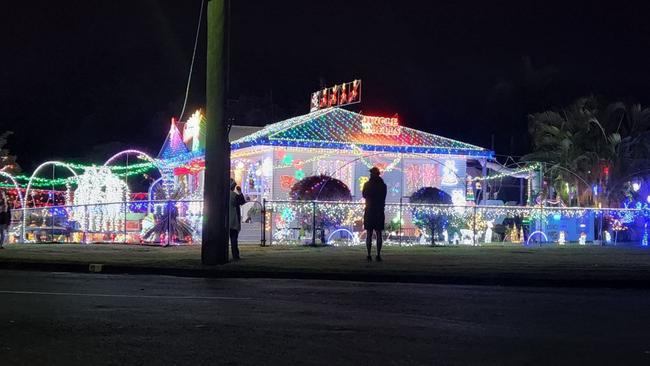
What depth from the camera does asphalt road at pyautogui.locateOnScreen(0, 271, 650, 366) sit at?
22.9ft

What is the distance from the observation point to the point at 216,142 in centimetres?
1605

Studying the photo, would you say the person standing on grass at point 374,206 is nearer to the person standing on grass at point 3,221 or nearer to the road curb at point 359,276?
the road curb at point 359,276

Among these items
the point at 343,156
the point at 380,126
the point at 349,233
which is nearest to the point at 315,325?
the point at 349,233

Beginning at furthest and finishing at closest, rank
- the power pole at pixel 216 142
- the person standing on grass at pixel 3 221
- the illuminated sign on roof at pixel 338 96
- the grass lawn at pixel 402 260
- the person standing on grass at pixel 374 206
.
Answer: the illuminated sign on roof at pixel 338 96, the person standing on grass at pixel 3 221, the person standing on grass at pixel 374 206, the power pole at pixel 216 142, the grass lawn at pixel 402 260

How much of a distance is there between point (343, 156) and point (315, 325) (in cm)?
2235

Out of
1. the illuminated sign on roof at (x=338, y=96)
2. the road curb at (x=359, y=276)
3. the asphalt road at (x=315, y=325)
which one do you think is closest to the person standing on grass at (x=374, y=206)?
the road curb at (x=359, y=276)

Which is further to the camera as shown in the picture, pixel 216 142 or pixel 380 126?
pixel 380 126

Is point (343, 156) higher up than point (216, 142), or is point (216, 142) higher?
point (343, 156)

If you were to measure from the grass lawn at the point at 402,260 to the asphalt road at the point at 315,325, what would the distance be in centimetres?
196

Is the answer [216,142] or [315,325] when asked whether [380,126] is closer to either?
[216,142]

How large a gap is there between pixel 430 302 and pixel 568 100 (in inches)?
1749

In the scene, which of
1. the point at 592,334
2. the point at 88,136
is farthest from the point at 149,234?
the point at 88,136

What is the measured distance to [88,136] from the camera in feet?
215

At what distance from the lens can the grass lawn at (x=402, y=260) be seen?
1484 cm
